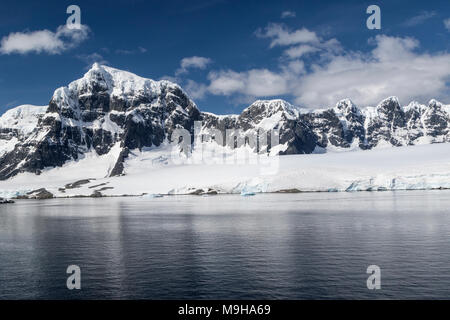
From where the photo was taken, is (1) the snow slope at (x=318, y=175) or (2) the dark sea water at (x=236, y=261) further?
(1) the snow slope at (x=318, y=175)

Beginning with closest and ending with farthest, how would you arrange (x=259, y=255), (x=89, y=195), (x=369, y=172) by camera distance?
(x=259, y=255) < (x=369, y=172) < (x=89, y=195)

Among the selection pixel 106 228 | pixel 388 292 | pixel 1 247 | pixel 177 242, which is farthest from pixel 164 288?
pixel 106 228

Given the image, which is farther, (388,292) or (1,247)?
(1,247)

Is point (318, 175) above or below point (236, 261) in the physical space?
above

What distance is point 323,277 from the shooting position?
25.5m

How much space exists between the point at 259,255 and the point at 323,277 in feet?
25.3

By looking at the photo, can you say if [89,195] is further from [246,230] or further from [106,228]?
[246,230]

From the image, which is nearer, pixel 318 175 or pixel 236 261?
pixel 236 261

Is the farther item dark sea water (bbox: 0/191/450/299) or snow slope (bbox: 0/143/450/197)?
snow slope (bbox: 0/143/450/197)

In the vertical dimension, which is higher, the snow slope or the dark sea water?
the snow slope

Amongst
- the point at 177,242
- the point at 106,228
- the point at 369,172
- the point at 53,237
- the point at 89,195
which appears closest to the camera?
the point at 177,242

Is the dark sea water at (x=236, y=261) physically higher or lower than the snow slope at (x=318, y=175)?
lower
